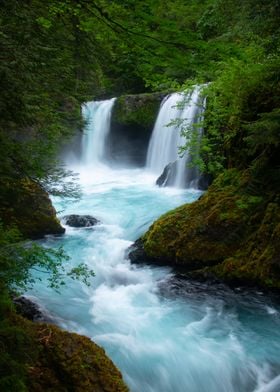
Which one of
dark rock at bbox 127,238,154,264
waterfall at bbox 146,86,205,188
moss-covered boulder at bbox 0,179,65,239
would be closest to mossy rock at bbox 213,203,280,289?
dark rock at bbox 127,238,154,264

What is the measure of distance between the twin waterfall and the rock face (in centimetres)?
33

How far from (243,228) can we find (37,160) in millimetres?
4626

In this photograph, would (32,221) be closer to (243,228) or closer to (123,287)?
(123,287)

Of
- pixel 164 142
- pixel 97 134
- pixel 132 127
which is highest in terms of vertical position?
pixel 132 127

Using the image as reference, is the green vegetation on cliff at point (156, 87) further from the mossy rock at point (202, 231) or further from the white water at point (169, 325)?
the white water at point (169, 325)

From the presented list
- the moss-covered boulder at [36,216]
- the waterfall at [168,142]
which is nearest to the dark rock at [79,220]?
the moss-covered boulder at [36,216]

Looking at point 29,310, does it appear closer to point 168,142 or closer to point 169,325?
point 169,325

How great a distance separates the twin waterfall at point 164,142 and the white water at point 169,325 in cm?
603

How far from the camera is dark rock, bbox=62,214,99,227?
1186 cm

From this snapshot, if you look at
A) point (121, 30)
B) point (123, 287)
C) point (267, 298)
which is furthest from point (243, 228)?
point (121, 30)

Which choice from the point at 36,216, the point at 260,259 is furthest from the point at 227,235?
the point at 36,216

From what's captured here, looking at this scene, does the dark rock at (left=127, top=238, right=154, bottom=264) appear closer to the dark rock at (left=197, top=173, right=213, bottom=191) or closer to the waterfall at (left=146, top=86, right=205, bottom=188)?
the dark rock at (left=197, top=173, right=213, bottom=191)

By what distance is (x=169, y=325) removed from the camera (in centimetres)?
700

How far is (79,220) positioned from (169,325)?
5.61 metres
